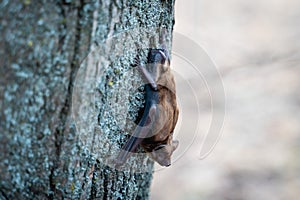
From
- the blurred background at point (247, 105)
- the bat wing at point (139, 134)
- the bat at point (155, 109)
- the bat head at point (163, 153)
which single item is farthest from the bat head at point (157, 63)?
the blurred background at point (247, 105)

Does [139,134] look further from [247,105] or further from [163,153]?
[247,105]

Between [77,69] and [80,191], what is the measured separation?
38cm

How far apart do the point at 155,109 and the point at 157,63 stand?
15 cm

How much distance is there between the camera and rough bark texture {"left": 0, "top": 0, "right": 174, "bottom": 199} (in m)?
0.98

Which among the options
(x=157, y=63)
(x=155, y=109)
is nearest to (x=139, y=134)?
(x=155, y=109)

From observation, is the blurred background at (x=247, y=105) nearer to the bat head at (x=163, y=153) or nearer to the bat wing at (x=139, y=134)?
the bat head at (x=163, y=153)

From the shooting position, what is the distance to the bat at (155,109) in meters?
1.23

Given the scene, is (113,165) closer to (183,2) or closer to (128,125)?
(128,125)

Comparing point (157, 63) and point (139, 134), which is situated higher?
point (157, 63)

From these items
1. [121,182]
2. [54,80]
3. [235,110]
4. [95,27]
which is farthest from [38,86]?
[235,110]

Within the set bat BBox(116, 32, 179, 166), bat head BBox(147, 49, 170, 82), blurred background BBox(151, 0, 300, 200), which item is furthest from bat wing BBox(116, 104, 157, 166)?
blurred background BBox(151, 0, 300, 200)

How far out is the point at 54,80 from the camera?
1.03m

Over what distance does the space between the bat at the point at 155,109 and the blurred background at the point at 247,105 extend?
2.24m

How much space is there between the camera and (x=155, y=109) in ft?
3.99
